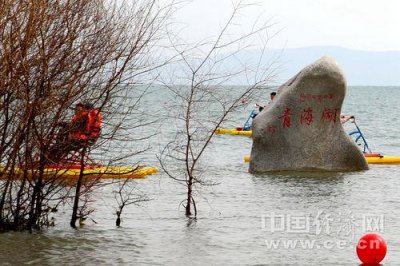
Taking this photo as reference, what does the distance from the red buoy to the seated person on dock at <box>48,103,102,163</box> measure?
3.42m

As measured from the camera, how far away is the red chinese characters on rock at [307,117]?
2017 cm

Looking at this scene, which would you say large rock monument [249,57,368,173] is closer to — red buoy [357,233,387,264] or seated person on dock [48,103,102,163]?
seated person on dock [48,103,102,163]

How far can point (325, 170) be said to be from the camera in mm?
20438

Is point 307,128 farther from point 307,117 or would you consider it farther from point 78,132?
point 78,132

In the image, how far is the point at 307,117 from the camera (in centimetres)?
2022

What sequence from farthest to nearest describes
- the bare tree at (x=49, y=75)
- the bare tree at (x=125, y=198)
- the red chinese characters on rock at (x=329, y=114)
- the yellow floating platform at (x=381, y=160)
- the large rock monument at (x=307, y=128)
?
the yellow floating platform at (x=381, y=160) < the red chinese characters on rock at (x=329, y=114) < the large rock monument at (x=307, y=128) < the bare tree at (x=125, y=198) < the bare tree at (x=49, y=75)

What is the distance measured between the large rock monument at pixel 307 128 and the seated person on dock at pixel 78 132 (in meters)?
9.51

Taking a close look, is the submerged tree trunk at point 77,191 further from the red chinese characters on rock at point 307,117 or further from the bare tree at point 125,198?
the red chinese characters on rock at point 307,117

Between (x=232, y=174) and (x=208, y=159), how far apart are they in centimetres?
453

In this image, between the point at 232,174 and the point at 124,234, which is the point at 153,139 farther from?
the point at 124,234

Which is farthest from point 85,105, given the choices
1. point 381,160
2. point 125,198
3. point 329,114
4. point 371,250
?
point 381,160

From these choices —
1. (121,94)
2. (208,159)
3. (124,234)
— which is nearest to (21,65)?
(121,94)

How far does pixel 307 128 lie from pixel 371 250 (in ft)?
33.5

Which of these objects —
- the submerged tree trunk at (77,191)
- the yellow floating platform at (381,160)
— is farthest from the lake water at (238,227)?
the yellow floating platform at (381,160)
